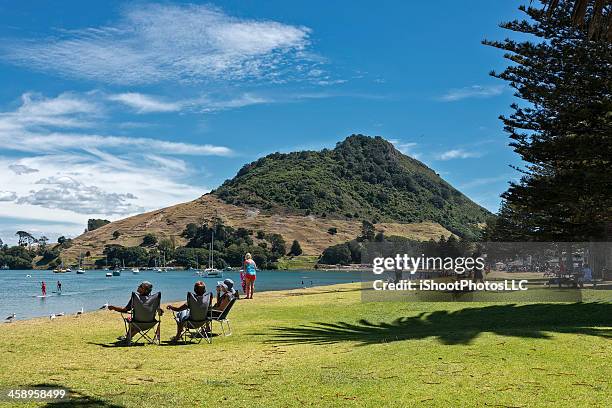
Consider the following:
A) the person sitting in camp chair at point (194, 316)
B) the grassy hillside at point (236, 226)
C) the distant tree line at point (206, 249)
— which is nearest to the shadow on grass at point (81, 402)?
the person sitting in camp chair at point (194, 316)

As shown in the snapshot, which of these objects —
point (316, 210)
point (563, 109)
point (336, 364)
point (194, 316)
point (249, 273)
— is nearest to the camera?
point (336, 364)

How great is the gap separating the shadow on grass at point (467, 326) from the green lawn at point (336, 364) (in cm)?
3

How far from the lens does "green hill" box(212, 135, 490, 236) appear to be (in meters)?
174

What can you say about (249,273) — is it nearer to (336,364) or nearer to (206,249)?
(336,364)

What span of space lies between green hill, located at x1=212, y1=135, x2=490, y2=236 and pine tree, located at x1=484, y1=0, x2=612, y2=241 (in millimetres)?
150285

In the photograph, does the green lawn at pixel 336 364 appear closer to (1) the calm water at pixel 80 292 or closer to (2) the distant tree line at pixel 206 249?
(1) the calm water at pixel 80 292

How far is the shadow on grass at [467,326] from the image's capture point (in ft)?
30.9

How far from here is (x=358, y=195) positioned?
604ft

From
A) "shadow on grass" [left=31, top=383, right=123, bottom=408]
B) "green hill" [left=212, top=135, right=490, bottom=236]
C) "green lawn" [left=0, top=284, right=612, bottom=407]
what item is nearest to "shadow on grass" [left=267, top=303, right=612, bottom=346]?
"green lawn" [left=0, top=284, right=612, bottom=407]

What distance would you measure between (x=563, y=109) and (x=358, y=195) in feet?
555

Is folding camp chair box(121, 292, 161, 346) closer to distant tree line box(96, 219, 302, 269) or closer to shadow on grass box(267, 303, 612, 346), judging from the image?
shadow on grass box(267, 303, 612, 346)

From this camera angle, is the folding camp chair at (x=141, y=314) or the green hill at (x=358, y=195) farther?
the green hill at (x=358, y=195)

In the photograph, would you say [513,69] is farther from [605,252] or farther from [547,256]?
[547,256]

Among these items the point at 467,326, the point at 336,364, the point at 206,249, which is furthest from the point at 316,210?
the point at 336,364
